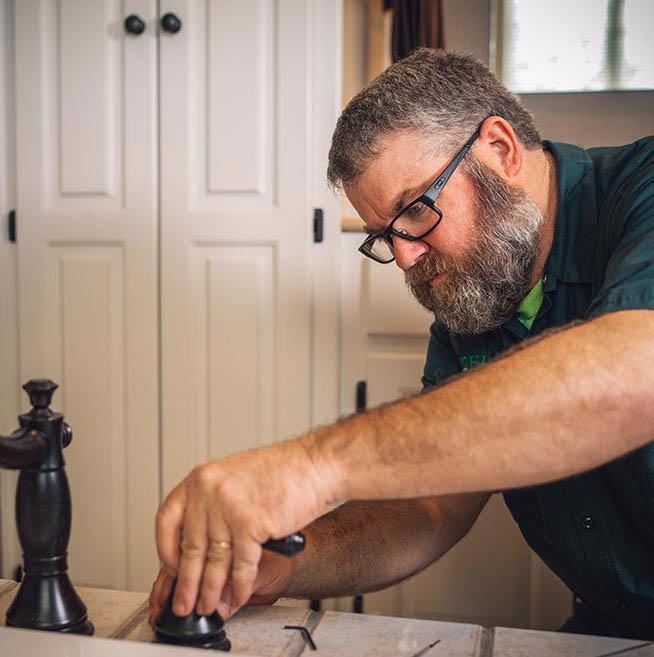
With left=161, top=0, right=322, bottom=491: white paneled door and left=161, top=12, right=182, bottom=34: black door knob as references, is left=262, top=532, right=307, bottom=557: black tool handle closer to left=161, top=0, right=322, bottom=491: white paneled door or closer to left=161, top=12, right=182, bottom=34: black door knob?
left=161, top=0, right=322, bottom=491: white paneled door

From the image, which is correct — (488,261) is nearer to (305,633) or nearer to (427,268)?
(427,268)

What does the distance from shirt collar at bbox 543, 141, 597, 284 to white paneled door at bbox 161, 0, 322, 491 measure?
768 millimetres

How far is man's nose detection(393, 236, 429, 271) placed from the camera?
120 centimetres

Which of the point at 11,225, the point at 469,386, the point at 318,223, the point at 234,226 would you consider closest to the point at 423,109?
the point at 469,386

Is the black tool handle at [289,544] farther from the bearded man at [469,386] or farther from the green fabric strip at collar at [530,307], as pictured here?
the green fabric strip at collar at [530,307]

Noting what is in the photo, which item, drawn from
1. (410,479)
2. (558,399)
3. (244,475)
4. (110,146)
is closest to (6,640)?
(244,475)

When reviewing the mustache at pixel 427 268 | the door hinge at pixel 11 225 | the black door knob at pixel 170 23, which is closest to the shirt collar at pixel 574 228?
the mustache at pixel 427 268

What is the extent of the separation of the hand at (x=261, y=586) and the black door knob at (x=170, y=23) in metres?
1.32

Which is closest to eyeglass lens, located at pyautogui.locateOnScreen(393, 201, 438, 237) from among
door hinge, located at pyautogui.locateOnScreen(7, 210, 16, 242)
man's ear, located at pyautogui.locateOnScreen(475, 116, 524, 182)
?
man's ear, located at pyautogui.locateOnScreen(475, 116, 524, 182)

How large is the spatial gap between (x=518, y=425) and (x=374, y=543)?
0.44 m

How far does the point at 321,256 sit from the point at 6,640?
1.23 metres

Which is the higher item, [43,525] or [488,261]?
[488,261]

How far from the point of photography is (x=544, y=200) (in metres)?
1.27

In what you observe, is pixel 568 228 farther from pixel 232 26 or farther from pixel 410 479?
pixel 232 26
